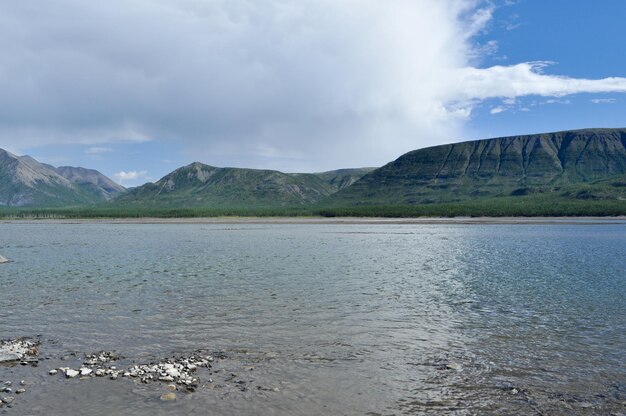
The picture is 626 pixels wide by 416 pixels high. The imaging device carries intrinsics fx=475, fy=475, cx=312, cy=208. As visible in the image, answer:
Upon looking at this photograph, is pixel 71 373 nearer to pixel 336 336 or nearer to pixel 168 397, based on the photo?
pixel 168 397

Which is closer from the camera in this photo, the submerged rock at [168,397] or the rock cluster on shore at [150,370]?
the submerged rock at [168,397]

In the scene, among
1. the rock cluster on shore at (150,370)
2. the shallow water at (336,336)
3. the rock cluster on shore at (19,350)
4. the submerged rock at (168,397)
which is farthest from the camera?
the rock cluster on shore at (19,350)

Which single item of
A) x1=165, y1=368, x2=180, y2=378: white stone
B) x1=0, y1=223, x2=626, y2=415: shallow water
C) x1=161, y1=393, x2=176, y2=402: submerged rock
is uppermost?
x1=165, y1=368, x2=180, y2=378: white stone

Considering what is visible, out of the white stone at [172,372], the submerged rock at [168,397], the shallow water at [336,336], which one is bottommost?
the shallow water at [336,336]

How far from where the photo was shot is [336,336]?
23.2 meters

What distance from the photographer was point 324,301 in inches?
1260

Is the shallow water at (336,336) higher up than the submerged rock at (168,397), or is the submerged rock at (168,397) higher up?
the submerged rock at (168,397)

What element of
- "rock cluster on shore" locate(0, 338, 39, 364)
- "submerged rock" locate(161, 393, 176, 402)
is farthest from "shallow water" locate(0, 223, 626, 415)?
"rock cluster on shore" locate(0, 338, 39, 364)

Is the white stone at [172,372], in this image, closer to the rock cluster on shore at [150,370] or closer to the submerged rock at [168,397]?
the rock cluster on shore at [150,370]

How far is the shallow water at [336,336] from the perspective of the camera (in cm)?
1514

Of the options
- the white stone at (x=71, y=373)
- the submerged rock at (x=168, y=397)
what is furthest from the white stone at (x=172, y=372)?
the white stone at (x=71, y=373)

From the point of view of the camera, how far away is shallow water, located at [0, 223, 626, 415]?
1514cm

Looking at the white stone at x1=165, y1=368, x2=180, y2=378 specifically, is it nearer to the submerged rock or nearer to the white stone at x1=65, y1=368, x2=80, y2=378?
the submerged rock

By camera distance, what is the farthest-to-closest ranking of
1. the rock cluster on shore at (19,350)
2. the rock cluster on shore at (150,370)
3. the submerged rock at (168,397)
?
the rock cluster on shore at (19,350) < the rock cluster on shore at (150,370) < the submerged rock at (168,397)
